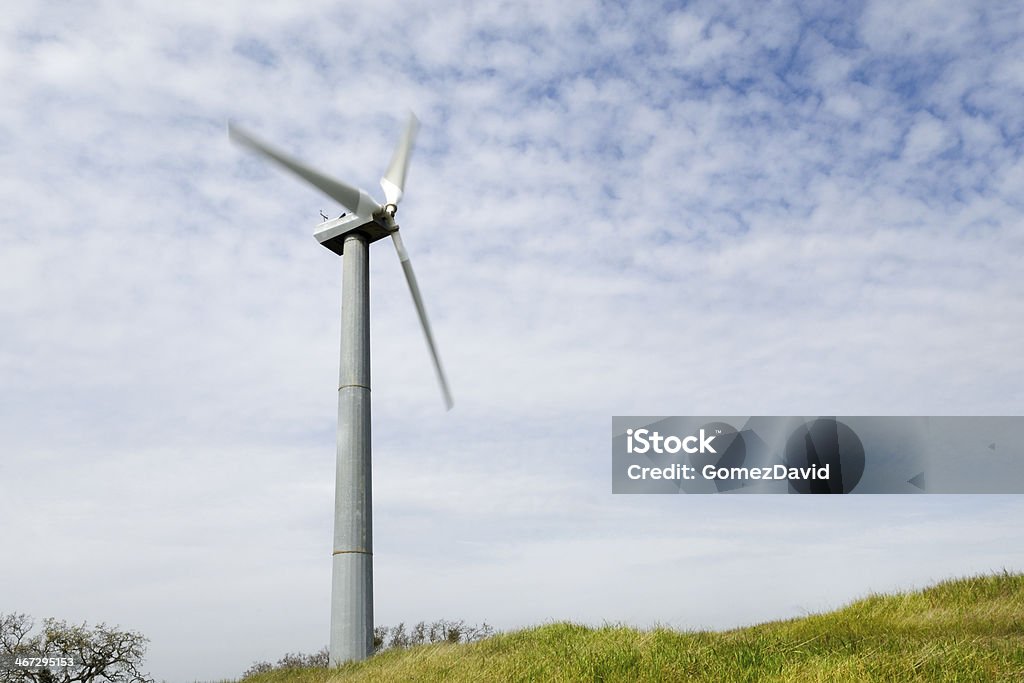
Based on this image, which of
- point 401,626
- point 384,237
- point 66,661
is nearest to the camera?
point 384,237

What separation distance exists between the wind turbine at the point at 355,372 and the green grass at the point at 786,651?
1.46 meters

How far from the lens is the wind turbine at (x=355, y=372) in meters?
24.2

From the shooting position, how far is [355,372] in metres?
26.4

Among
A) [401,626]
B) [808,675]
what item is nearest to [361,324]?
[808,675]

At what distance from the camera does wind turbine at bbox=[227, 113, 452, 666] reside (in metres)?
24.2

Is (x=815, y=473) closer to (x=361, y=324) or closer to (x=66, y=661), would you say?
(x=361, y=324)

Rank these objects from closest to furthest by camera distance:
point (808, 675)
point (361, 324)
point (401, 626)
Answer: point (808, 675) < point (361, 324) < point (401, 626)

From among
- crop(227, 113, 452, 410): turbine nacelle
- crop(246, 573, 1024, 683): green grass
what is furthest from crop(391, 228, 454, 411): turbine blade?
crop(246, 573, 1024, 683): green grass

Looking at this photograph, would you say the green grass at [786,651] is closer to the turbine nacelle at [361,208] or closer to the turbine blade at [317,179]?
the turbine nacelle at [361,208]

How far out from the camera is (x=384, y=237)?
29.1 meters

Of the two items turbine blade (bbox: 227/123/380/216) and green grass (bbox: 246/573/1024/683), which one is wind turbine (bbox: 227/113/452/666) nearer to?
turbine blade (bbox: 227/123/380/216)

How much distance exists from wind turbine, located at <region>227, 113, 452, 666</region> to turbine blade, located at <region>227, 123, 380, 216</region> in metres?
0.03

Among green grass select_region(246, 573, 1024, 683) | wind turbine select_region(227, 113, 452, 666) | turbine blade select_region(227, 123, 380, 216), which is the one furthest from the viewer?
turbine blade select_region(227, 123, 380, 216)

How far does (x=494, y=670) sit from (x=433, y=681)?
4.35 ft
